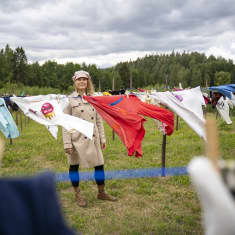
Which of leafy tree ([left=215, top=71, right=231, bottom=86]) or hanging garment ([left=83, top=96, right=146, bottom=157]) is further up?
leafy tree ([left=215, top=71, right=231, bottom=86])

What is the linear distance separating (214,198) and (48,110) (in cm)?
333

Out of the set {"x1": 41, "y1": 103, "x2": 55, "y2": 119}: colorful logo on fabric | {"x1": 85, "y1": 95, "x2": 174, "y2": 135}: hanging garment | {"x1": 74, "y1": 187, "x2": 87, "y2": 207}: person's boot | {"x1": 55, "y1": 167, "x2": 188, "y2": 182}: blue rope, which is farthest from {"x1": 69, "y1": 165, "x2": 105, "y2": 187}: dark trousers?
{"x1": 55, "y1": 167, "x2": 188, "y2": 182}: blue rope

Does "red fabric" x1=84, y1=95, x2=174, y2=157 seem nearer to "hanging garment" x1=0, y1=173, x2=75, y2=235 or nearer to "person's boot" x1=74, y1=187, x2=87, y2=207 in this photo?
"person's boot" x1=74, y1=187, x2=87, y2=207

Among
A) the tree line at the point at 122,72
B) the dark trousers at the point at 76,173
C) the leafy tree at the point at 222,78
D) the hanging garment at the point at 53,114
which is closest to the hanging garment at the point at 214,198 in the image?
the hanging garment at the point at 53,114

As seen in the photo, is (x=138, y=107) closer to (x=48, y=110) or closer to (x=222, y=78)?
(x=48, y=110)

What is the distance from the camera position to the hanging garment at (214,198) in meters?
0.85

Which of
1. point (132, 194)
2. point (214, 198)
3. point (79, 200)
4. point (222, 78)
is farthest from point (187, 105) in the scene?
point (222, 78)

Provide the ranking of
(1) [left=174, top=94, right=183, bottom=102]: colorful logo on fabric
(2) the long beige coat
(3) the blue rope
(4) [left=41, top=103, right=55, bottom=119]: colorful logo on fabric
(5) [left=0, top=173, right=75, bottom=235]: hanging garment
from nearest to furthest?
(5) [left=0, top=173, right=75, bottom=235]: hanging garment
(2) the long beige coat
(4) [left=41, top=103, right=55, bottom=119]: colorful logo on fabric
(1) [left=174, top=94, right=183, bottom=102]: colorful logo on fabric
(3) the blue rope

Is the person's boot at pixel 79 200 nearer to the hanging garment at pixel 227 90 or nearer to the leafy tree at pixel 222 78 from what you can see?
the hanging garment at pixel 227 90

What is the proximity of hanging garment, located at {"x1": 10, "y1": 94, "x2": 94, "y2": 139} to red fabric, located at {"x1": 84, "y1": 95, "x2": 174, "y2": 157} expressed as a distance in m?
0.45

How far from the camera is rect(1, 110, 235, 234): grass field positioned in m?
3.53

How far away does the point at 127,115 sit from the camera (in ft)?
12.5

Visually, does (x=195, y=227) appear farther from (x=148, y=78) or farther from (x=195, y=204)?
(x=148, y=78)

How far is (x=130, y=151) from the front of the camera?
3691mm
